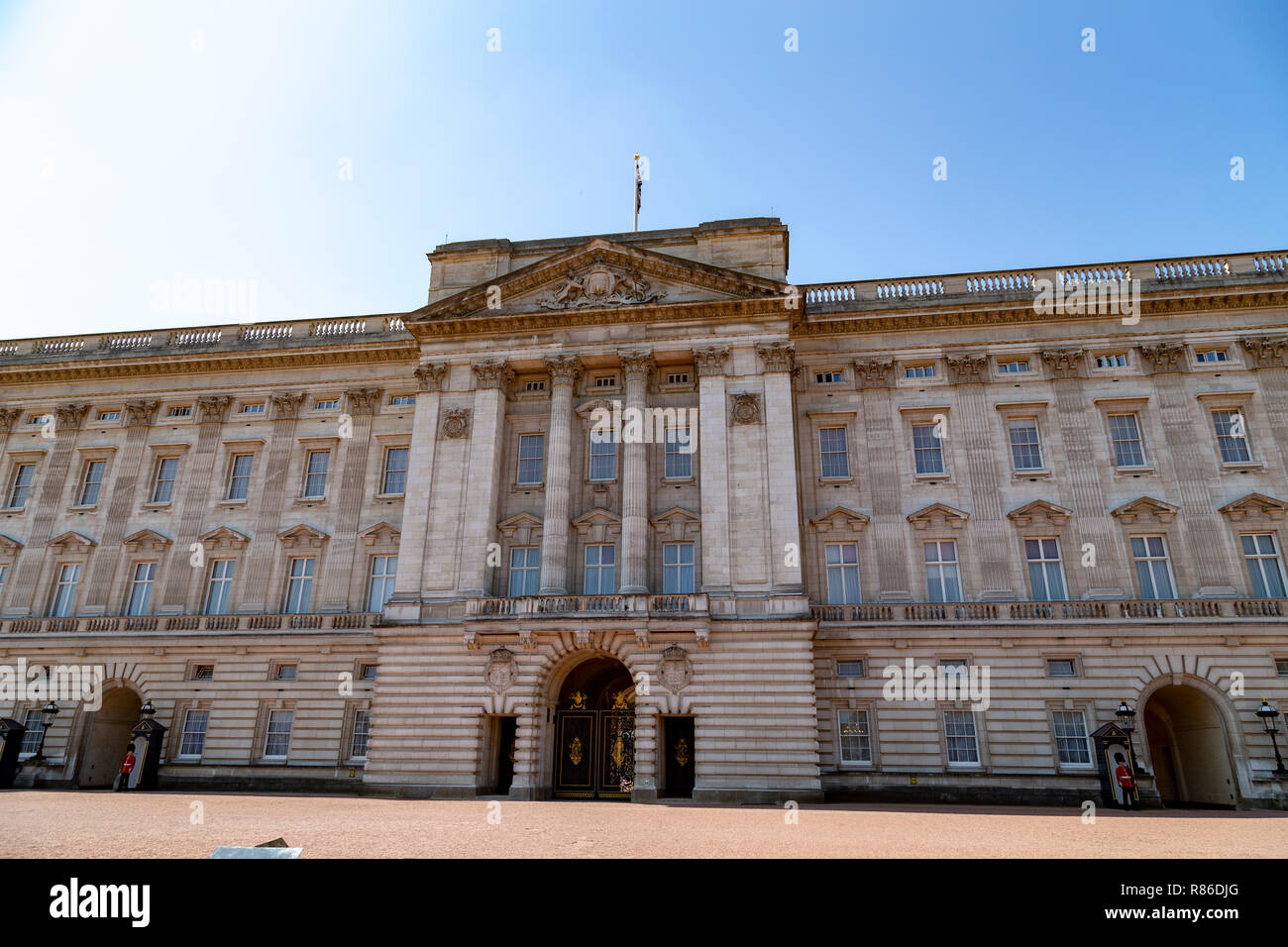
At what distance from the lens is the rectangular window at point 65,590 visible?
36.5 m

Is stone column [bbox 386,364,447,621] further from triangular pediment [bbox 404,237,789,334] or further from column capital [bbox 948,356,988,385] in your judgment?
column capital [bbox 948,356,988,385]

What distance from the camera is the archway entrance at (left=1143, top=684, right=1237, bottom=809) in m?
27.4

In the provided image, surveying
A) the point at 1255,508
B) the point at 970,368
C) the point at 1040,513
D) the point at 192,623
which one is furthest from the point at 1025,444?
the point at 192,623

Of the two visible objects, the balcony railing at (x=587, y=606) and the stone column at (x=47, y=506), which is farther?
the stone column at (x=47, y=506)

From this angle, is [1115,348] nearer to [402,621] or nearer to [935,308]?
[935,308]

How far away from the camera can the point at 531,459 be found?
33.0 metres

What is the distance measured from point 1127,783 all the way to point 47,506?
4576cm

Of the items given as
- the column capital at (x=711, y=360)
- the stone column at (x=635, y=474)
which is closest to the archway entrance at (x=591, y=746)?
the stone column at (x=635, y=474)

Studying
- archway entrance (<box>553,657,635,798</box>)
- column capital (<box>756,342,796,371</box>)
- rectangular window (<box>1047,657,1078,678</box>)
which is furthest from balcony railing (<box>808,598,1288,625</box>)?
column capital (<box>756,342,796,371</box>)

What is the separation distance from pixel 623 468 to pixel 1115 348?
2080cm

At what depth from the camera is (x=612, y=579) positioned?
100 ft

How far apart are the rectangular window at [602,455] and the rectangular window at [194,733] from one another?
19.1 metres

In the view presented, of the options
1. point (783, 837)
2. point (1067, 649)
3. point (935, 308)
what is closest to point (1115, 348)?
point (935, 308)

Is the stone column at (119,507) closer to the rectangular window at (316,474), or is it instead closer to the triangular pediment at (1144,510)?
the rectangular window at (316,474)
